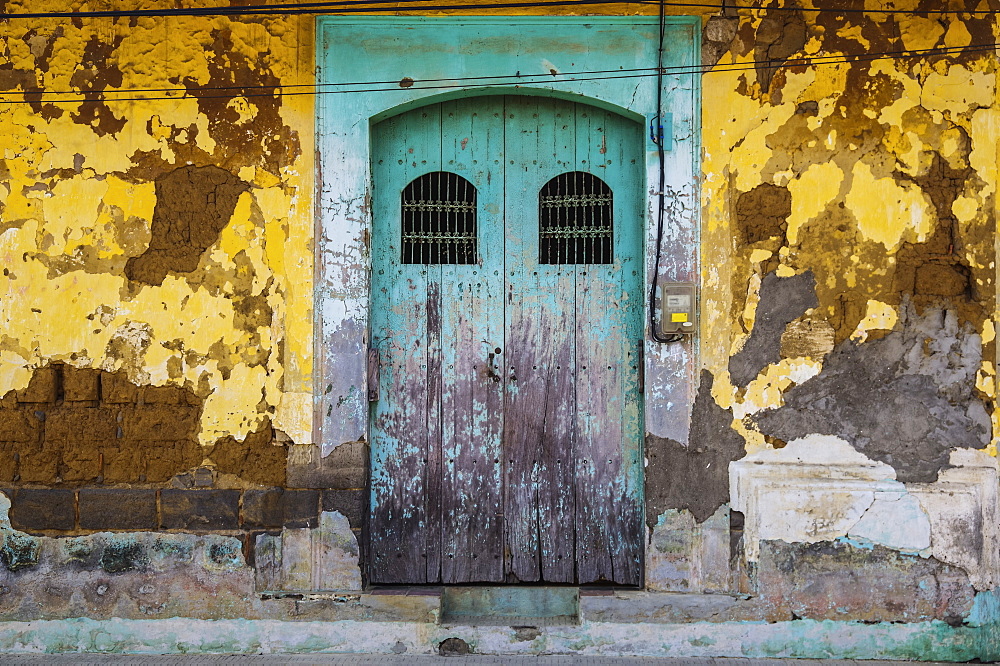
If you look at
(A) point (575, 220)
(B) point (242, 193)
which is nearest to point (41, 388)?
(B) point (242, 193)

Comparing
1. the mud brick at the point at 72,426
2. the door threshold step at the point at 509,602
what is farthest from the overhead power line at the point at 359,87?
the door threshold step at the point at 509,602

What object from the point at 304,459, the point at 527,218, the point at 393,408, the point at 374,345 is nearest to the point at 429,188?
the point at 527,218

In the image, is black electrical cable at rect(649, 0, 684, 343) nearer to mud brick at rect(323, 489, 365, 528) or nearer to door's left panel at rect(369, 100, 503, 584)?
door's left panel at rect(369, 100, 503, 584)

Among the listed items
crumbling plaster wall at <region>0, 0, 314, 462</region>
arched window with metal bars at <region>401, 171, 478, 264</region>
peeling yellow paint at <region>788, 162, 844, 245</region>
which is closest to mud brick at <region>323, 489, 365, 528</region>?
crumbling plaster wall at <region>0, 0, 314, 462</region>

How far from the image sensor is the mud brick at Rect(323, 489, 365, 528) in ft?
12.2

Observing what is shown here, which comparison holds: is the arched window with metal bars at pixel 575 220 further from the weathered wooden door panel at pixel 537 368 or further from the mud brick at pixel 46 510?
the mud brick at pixel 46 510

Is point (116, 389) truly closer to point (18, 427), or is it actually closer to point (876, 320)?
point (18, 427)

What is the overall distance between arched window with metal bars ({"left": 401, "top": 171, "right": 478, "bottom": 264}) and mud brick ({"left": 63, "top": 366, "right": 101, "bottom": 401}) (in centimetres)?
155

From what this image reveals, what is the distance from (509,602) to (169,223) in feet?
7.98

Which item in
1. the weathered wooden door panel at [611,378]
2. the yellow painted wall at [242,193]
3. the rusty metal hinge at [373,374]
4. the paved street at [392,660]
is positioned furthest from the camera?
the weathered wooden door panel at [611,378]

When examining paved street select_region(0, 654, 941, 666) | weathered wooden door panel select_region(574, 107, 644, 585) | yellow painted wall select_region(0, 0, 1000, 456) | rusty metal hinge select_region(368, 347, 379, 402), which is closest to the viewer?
paved street select_region(0, 654, 941, 666)

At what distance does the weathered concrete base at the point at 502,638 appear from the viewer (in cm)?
362

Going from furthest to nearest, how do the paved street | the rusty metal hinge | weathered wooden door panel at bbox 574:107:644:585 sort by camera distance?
weathered wooden door panel at bbox 574:107:644:585 → the rusty metal hinge → the paved street

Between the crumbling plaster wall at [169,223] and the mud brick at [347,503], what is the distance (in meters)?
0.29
